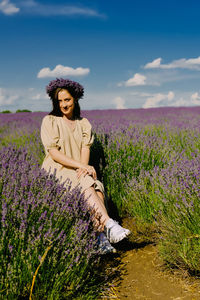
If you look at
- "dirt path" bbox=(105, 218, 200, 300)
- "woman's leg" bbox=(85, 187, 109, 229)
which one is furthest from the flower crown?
"dirt path" bbox=(105, 218, 200, 300)

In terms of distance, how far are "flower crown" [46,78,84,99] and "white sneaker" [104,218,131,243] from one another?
1516 mm

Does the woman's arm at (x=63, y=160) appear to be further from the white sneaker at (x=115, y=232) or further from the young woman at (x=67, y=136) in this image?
the white sneaker at (x=115, y=232)

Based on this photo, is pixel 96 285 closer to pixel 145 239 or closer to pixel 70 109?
pixel 145 239

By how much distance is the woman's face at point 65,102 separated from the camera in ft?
10.3

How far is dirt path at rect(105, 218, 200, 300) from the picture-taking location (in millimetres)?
1952

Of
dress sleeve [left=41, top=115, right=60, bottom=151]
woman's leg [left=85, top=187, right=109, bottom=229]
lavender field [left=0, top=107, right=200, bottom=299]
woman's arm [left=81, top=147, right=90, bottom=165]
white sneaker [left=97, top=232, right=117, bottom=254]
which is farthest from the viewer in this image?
woman's arm [left=81, top=147, right=90, bottom=165]

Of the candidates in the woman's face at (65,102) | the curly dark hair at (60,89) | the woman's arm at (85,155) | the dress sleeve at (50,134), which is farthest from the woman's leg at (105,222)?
the curly dark hair at (60,89)

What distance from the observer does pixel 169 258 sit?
2.17 meters

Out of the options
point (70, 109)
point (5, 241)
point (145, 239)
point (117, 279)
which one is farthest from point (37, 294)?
point (70, 109)

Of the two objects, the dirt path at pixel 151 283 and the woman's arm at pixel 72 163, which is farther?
the woman's arm at pixel 72 163

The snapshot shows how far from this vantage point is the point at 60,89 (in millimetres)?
3156

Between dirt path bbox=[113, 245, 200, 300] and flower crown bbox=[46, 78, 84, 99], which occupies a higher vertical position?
flower crown bbox=[46, 78, 84, 99]

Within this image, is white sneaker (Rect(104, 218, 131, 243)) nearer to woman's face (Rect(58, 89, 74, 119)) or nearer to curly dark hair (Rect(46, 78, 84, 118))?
woman's face (Rect(58, 89, 74, 119))

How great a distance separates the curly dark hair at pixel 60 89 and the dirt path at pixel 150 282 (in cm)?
171
